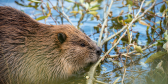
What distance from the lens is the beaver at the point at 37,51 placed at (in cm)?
246

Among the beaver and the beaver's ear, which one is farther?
the beaver's ear

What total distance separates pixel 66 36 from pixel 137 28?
278 cm

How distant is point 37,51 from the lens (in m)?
2.59

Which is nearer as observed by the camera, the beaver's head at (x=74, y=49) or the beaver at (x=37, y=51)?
the beaver at (x=37, y=51)

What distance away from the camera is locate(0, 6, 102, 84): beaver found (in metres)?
2.46

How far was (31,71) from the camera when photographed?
2.53 metres

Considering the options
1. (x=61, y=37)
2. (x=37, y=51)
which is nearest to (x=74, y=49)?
(x=61, y=37)

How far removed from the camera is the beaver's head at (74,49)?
2674mm

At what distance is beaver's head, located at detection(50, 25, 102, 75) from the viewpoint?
8.77ft

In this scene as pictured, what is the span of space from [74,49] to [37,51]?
1.81ft

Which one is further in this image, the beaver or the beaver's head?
the beaver's head

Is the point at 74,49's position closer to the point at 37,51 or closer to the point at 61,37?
the point at 61,37

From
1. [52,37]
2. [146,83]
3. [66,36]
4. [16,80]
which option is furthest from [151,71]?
[16,80]

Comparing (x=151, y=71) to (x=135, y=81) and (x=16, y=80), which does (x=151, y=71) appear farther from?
(x=16, y=80)
